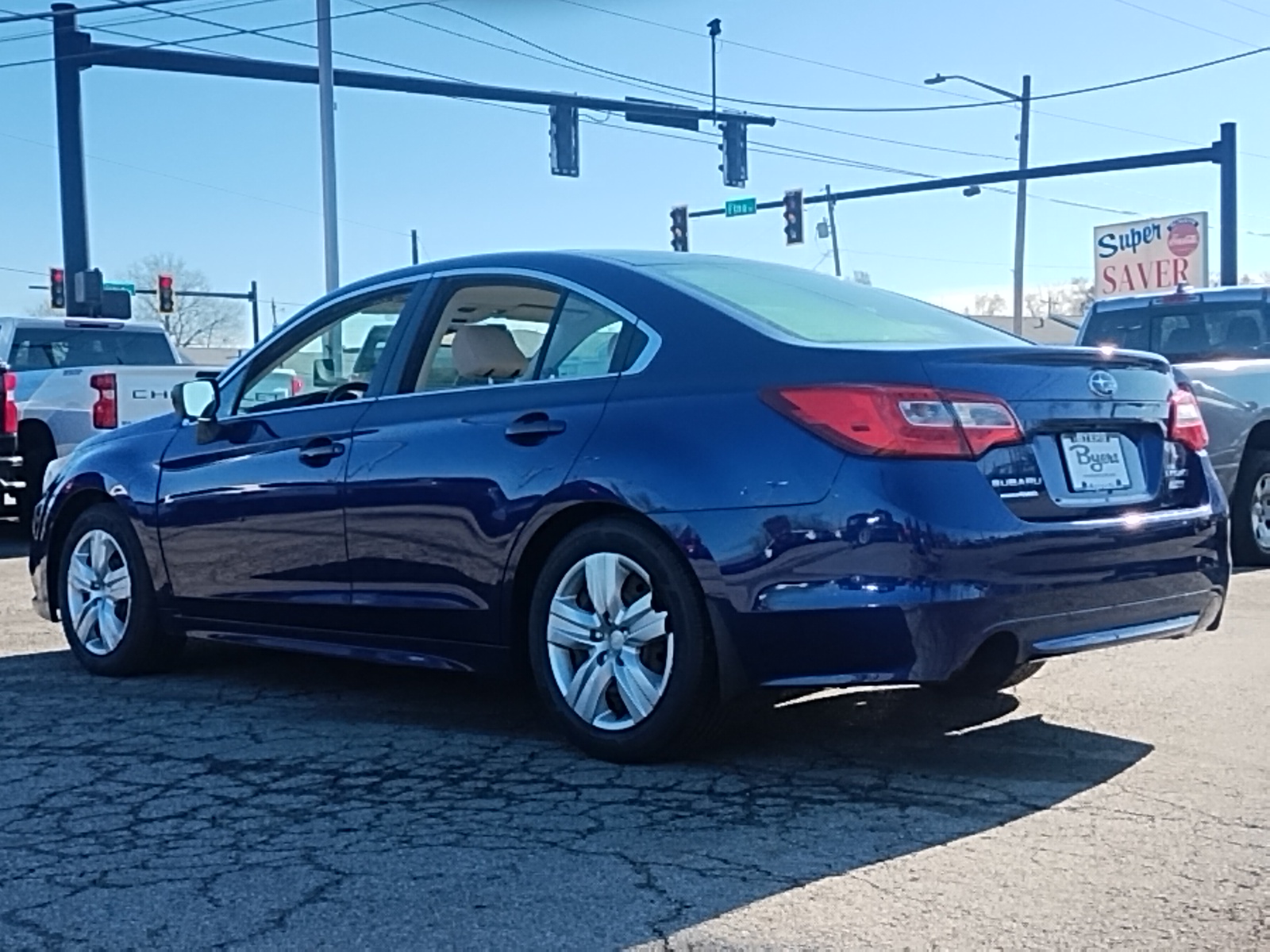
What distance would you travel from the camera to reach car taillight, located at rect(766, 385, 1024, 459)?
4406 millimetres

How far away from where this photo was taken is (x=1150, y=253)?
5747 cm

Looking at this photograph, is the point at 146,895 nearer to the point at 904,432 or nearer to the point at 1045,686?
the point at 904,432

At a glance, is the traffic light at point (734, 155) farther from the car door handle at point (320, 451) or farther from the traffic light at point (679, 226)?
the car door handle at point (320, 451)

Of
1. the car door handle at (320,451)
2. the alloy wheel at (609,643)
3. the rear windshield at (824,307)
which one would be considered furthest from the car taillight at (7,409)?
the alloy wheel at (609,643)

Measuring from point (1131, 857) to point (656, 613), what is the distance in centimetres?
149

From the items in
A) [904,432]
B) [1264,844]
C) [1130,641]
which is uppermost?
[904,432]

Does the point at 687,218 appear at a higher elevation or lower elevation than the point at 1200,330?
higher

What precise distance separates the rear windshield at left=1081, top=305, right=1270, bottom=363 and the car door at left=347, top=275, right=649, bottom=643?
6.61m

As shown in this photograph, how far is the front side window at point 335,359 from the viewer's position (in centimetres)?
590

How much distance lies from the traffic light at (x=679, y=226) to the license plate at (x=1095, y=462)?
29788 mm

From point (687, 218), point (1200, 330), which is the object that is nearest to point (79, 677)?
point (1200, 330)

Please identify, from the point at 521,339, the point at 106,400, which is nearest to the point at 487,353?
the point at 521,339

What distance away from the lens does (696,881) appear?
3.75 m

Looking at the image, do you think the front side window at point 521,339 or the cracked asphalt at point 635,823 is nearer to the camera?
the cracked asphalt at point 635,823
